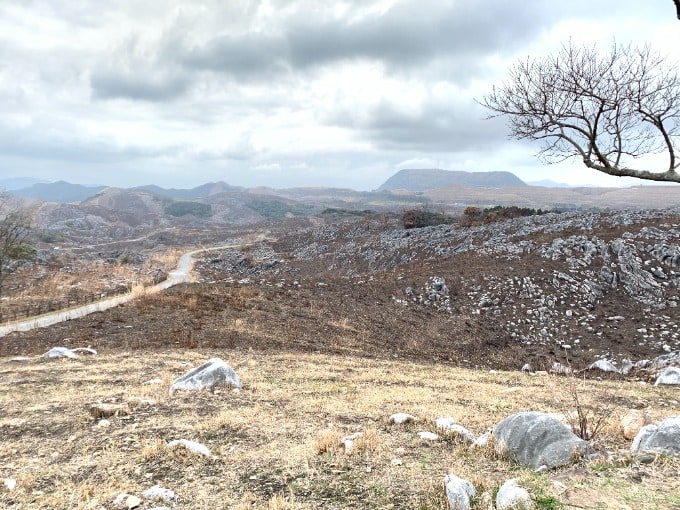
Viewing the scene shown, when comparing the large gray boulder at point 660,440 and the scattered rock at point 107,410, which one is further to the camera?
the scattered rock at point 107,410

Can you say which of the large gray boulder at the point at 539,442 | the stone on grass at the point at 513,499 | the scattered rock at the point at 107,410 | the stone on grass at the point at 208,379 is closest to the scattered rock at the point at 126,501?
the scattered rock at the point at 107,410

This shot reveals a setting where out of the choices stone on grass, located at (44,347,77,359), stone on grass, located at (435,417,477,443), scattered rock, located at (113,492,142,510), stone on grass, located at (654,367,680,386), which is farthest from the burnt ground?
scattered rock, located at (113,492,142,510)

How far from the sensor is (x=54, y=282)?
153 feet

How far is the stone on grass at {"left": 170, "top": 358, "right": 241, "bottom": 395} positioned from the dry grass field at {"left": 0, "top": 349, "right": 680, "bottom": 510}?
1.79 ft

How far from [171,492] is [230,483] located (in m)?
0.85

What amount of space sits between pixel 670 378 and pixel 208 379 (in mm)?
15823

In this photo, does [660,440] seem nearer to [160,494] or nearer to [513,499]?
[513,499]

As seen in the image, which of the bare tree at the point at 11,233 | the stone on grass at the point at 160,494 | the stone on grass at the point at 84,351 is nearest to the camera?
the stone on grass at the point at 160,494

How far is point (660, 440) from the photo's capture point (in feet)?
21.9

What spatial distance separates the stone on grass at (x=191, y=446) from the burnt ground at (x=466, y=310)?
12.1m

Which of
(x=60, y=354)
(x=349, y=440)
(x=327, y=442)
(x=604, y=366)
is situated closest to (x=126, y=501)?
(x=327, y=442)

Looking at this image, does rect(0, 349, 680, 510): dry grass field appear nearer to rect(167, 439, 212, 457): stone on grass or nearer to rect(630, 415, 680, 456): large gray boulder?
rect(167, 439, 212, 457): stone on grass

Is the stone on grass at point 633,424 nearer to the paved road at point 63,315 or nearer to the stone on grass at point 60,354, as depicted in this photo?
the stone on grass at point 60,354

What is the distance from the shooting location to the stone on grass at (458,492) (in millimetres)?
5371
